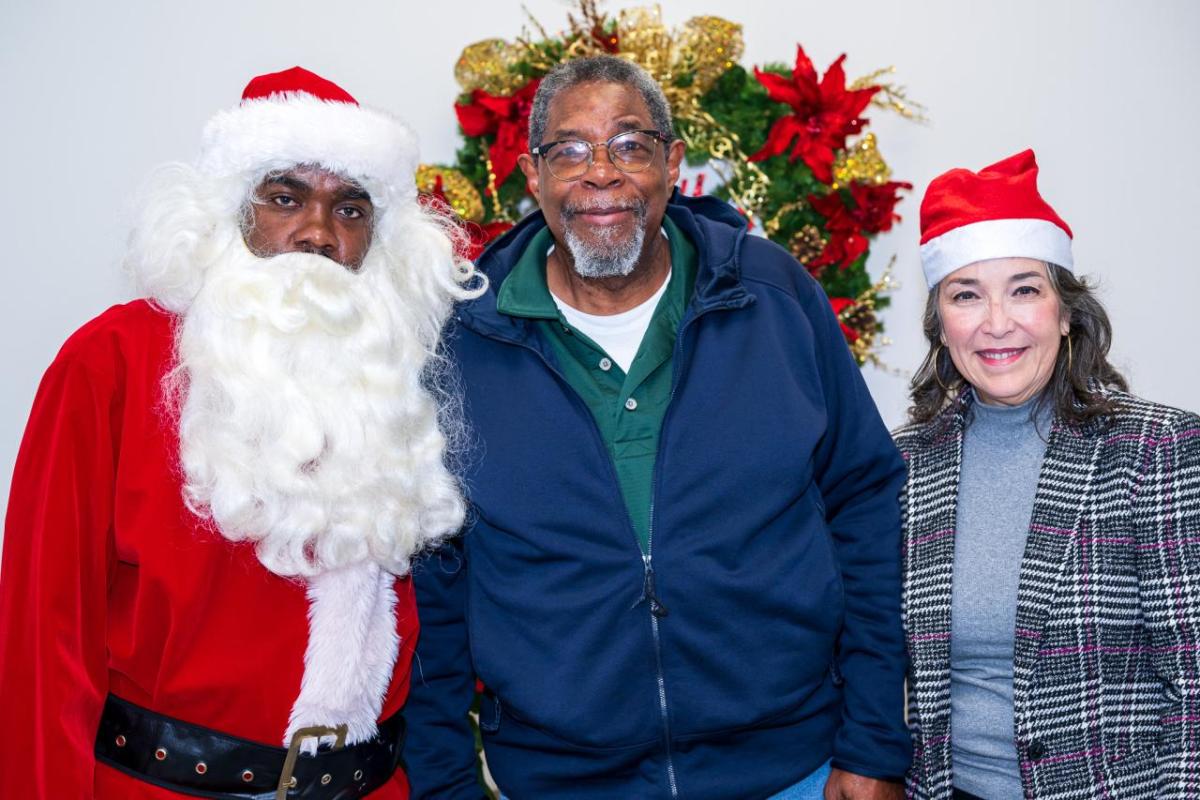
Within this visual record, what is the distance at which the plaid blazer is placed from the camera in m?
1.78

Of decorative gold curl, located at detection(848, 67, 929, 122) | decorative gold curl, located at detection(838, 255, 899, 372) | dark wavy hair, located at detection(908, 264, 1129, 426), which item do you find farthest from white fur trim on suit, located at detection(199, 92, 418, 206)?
decorative gold curl, located at detection(848, 67, 929, 122)

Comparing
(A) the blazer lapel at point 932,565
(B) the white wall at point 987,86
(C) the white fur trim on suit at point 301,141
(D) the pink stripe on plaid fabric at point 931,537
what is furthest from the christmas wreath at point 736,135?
(D) the pink stripe on plaid fabric at point 931,537

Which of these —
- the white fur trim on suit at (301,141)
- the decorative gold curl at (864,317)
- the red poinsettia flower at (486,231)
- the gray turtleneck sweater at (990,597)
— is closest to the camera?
the gray turtleneck sweater at (990,597)

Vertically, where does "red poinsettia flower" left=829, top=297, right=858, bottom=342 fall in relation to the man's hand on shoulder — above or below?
above

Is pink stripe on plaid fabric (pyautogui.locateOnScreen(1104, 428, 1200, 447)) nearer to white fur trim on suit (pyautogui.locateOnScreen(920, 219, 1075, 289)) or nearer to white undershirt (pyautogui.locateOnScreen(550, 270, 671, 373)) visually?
white fur trim on suit (pyautogui.locateOnScreen(920, 219, 1075, 289))

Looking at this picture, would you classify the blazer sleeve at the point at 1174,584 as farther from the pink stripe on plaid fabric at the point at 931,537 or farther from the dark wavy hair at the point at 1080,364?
the pink stripe on plaid fabric at the point at 931,537

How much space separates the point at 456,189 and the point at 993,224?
1.77 meters

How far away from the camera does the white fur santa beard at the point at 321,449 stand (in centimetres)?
187

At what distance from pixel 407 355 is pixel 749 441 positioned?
698 millimetres

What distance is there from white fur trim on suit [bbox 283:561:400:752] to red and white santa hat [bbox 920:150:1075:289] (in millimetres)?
1265

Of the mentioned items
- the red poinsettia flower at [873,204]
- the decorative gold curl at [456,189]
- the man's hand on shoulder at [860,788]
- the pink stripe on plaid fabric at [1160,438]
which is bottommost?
the man's hand on shoulder at [860,788]

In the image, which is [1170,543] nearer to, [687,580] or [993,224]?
[993,224]

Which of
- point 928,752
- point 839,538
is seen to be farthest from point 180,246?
point 928,752

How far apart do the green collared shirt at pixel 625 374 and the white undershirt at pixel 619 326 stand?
0.11 feet
